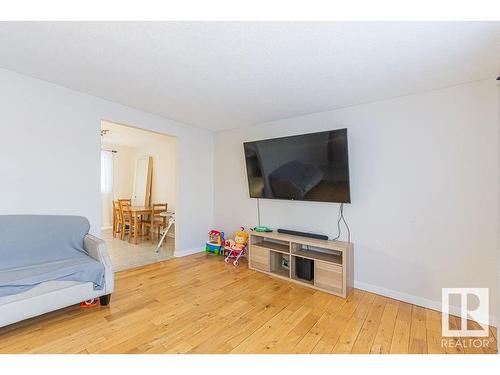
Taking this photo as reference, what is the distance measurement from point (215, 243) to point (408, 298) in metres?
2.78

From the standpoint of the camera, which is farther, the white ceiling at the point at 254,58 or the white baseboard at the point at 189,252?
the white baseboard at the point at 189,252

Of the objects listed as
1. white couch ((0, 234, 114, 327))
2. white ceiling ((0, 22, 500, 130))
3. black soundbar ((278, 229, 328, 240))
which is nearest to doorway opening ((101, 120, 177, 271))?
white couch ((0, 234, 114, 327))

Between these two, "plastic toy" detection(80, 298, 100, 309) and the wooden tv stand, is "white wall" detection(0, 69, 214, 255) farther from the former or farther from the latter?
the wooden tv stand

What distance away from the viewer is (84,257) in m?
2.25

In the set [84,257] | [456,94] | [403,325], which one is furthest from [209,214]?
[456,94]

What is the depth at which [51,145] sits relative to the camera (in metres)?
2.43

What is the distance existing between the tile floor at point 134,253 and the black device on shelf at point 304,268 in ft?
6.80

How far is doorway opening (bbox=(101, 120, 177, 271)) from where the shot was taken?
13.8ft

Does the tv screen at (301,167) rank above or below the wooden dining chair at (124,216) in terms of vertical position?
above

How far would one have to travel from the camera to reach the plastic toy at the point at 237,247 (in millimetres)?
3564

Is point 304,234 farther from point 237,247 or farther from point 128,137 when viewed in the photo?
point 128,137

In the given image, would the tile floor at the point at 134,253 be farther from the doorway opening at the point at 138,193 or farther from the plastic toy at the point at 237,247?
the plastic toy at the point at 237,247

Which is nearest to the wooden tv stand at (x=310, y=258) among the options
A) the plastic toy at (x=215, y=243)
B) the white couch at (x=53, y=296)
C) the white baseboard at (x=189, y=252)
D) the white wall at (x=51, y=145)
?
the plastic toy at (x=215, y=243)

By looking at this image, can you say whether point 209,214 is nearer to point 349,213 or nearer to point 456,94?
point 349,213
